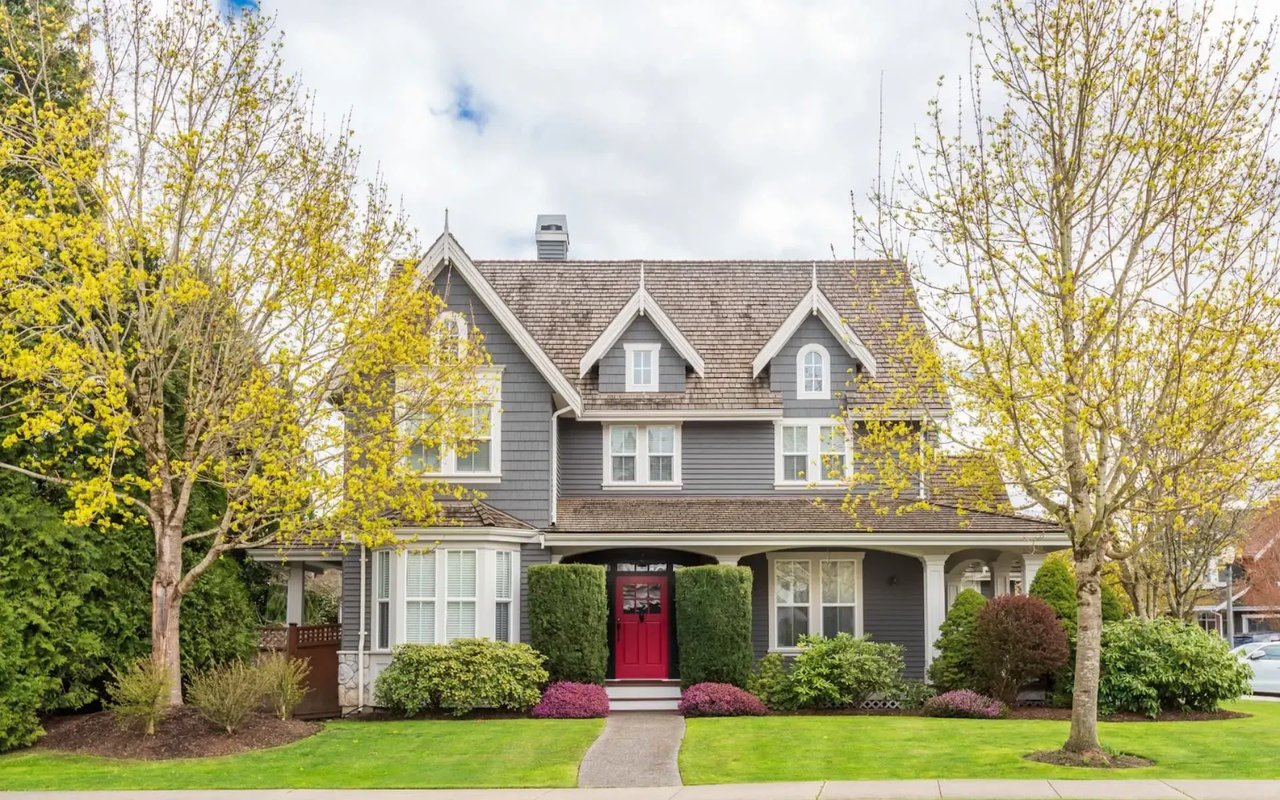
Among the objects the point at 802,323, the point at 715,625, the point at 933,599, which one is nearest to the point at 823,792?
the point at 715,625

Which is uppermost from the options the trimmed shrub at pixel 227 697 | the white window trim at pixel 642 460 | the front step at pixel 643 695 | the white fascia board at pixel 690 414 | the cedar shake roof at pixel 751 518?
the white fascia board at pixel 690 414

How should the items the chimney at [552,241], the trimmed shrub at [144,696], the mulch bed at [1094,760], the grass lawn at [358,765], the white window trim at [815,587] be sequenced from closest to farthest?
the grass lawn at [358,765] < the mulch bed at [1094,760] < the trimmed shrub at [144,696] < the white window trim at [815,587] < the chimney at [552,241]

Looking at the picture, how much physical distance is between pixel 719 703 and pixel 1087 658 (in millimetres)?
7696

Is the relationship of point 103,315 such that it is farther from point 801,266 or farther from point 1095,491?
point 801,266

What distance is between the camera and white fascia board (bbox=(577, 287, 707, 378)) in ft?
84.5

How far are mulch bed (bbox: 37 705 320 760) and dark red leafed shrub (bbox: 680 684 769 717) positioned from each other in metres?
6.49

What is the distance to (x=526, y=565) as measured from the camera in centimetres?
2386

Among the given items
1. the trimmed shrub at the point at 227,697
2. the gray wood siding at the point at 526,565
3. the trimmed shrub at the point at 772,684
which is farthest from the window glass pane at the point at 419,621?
the trimmed shrub at the point at 772,684

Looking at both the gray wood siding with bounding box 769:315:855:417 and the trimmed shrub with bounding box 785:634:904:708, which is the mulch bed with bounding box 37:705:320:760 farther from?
the gray wood siding with bounding box 769:315:855:417

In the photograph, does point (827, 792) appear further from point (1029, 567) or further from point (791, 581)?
point (791, 581)

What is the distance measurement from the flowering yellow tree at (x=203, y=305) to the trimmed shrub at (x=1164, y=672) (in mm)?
11641

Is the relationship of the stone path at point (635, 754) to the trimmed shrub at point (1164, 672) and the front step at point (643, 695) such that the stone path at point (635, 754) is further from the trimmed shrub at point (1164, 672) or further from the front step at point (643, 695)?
the trimmed shrub at point (1164, 672)

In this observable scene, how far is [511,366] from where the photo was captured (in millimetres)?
24125

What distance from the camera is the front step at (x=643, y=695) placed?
22888mm
